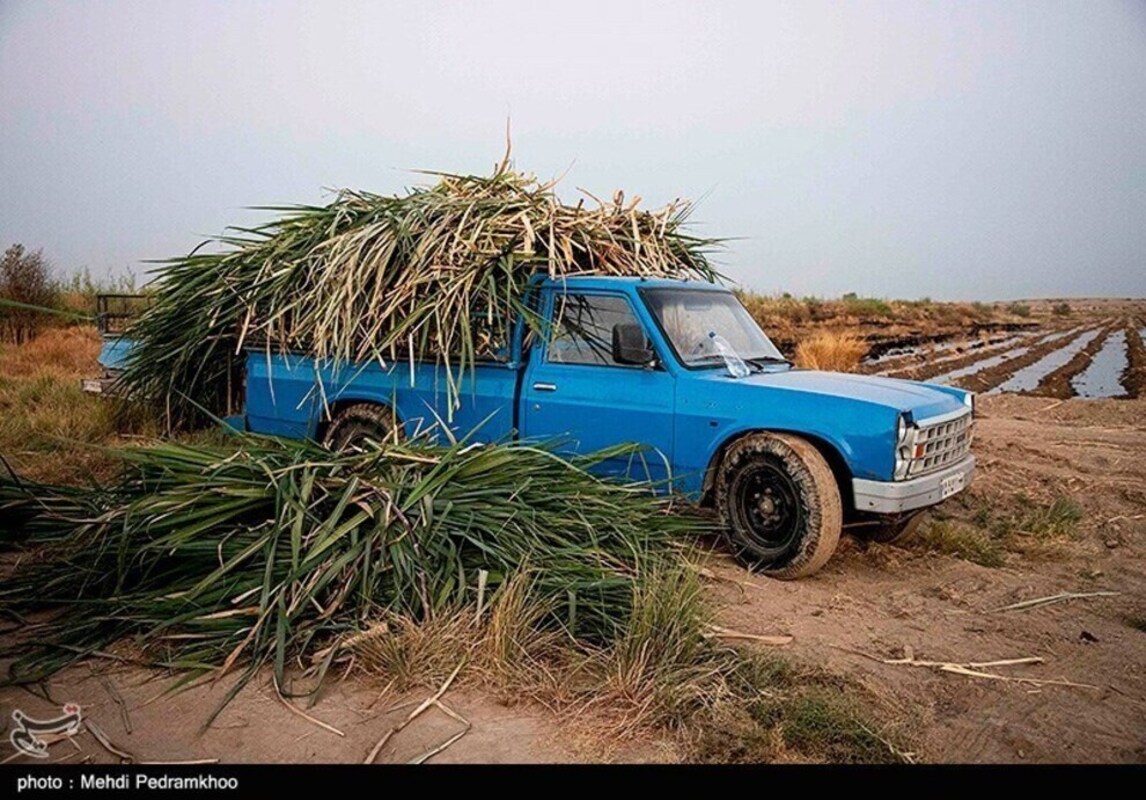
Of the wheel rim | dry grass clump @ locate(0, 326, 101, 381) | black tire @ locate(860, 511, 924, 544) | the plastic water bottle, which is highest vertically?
the plastic water bottle

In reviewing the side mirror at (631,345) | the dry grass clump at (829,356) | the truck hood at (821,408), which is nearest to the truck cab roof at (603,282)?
the side mirror at (631,345)

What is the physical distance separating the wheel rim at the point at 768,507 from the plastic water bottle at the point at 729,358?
684 millimetres

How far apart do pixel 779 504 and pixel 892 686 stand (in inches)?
62.9

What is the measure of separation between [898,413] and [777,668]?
1.95 meters

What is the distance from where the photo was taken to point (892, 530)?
6312 millimetres

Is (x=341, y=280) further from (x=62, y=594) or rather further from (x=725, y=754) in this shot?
(x=725, y=754)

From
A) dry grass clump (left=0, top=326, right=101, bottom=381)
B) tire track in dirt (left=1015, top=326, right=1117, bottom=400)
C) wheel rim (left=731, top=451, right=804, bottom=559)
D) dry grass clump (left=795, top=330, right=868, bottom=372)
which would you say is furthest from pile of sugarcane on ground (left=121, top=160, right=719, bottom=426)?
tire track in dirt (left=1015, top=326, right=1117, bottom=400)

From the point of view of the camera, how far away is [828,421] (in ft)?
17.4

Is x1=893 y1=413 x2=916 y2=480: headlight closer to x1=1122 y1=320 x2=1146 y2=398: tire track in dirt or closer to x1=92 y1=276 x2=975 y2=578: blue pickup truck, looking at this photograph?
x1=92 y1=276 x2=975 y2=578: blue pickup truck

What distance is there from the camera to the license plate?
5539 millimetres

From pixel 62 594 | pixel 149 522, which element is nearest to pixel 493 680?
pixel 149 522

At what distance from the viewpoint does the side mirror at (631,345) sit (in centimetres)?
574

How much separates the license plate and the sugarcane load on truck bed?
0.07 feet

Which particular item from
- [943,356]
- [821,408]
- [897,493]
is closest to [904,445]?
[897,493]
